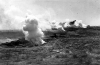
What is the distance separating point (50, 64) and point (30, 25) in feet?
126

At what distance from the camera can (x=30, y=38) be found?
77.3 m

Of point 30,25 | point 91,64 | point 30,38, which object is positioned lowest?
point 91,64

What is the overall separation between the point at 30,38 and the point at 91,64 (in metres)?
42.5

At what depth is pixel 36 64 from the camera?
40000 millimetres

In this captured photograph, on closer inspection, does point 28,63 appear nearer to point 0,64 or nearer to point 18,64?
point 18,64

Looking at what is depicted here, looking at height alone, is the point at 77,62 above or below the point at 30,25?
below

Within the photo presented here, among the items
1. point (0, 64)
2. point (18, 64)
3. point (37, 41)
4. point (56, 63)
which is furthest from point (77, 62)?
point (37, 41)

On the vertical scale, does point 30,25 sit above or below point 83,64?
above

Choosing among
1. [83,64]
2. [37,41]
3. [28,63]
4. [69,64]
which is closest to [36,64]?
[28,63]

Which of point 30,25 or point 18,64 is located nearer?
point 18,64

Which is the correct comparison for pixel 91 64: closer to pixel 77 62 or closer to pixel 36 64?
pixel 77 62

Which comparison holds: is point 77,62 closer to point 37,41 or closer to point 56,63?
point 56,63

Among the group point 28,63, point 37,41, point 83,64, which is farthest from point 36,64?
point 37,41

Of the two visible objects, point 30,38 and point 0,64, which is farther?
point 30,38
